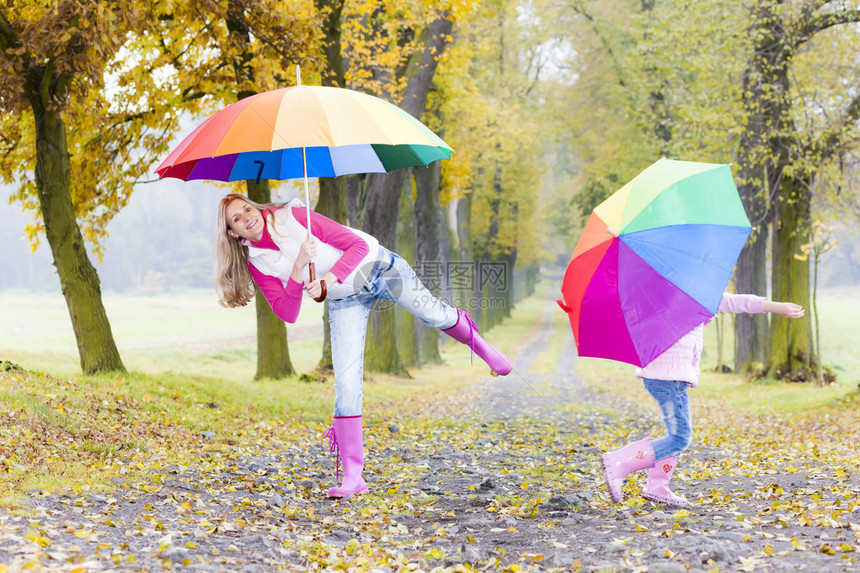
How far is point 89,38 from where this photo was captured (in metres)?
8.74

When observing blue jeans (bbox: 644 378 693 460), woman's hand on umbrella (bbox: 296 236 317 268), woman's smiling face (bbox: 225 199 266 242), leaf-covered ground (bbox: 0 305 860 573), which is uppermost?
woman's smiling face (bbox: 225 199 266 242)

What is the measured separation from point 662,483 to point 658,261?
1924mm

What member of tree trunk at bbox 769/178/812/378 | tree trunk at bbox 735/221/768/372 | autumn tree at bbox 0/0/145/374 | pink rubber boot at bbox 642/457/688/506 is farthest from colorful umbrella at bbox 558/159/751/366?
tree trunk at bbox 735/221/768/372

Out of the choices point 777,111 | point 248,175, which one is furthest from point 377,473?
point 777,111

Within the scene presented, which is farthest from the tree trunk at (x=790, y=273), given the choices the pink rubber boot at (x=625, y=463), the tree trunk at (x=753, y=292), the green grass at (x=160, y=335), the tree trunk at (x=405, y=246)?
the green grass at (x=160, y=335)

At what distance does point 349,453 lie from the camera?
19.7 ft

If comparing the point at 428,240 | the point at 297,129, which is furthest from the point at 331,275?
the point at 428,240

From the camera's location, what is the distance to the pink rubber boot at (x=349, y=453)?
597cm

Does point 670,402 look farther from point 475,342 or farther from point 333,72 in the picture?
point 333,72

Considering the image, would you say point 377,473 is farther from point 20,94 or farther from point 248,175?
point 20,94

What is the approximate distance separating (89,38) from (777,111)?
12.9m

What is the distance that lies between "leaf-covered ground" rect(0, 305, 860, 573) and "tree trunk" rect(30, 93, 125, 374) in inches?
53.4

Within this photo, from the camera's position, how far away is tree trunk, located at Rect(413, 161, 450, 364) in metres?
21.1

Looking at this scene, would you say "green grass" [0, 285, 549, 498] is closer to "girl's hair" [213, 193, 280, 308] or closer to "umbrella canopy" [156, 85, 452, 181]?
"girl's hair" [213, 193, 280, 308]
